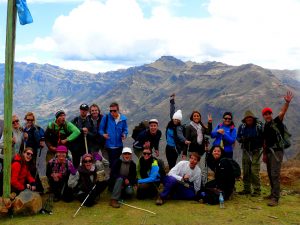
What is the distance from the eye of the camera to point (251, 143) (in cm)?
1409

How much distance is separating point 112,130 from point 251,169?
572cm

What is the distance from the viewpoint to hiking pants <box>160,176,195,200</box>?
13609 millimetres

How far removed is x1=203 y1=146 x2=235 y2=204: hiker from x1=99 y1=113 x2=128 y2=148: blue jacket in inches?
151

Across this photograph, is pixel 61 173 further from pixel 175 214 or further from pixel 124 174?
pixel 175 214

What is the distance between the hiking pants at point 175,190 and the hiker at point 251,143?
8.03 ft

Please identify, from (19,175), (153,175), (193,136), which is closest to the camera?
(19,175)

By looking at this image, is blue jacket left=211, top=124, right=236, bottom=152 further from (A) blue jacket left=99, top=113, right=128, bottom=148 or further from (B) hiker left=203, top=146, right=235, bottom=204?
(A) blue jacket left=99, top=113, right=128, bottom=148

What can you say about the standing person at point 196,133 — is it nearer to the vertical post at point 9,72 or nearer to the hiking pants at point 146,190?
the hiking pants at point 146,190

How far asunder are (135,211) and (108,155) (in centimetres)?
334

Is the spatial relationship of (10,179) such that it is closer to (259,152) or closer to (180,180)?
(180,180)

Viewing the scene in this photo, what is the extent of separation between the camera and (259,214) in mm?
12461

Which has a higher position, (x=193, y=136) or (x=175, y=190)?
(x=193, y=136)

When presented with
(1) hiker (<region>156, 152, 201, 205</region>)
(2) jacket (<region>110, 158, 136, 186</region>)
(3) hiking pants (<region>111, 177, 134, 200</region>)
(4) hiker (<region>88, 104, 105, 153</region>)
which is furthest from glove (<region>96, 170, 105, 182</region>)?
(1) hiker (<region>156, 152, 201, 205</region>)

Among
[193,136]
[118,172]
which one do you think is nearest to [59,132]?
[118,172]
